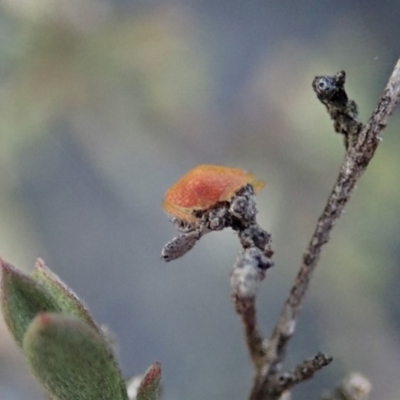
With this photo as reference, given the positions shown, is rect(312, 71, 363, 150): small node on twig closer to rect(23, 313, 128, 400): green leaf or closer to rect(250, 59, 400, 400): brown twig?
rect(250, 59, 400, 400): brown twig

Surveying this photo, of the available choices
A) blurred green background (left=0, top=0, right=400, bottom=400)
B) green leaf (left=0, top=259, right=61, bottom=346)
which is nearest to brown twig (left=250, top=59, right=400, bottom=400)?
green leaf (left=0, top=259, right=61, bottom=346)

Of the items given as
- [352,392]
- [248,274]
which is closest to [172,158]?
[352,392]

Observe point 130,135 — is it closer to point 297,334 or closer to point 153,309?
point 153,309

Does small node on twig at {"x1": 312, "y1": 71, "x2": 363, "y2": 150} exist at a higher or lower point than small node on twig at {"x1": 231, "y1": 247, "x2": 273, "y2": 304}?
higher

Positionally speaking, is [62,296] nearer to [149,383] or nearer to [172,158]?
[149,383]

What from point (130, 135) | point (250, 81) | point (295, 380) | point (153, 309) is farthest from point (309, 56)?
point (295, 380)

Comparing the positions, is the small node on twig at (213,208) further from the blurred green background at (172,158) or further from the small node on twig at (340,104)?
the blurred green background at (172,158)
